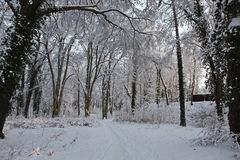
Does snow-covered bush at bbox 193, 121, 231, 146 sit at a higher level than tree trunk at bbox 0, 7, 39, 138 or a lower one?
lower

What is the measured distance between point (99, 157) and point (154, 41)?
7.88 metres

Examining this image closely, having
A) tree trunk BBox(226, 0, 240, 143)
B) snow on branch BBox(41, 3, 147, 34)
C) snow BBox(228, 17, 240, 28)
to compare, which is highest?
snow on branch BBox(41, 3, 147, 34)

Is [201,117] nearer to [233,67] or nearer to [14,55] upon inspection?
[233,67]

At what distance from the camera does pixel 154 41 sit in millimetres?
13648

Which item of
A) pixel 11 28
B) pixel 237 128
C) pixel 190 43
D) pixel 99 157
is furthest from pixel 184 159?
pixel 190 43

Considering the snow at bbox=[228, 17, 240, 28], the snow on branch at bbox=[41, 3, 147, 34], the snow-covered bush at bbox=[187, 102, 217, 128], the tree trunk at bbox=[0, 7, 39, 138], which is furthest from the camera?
the snow-covered bush at bbox=[187, 102, 217, 128]

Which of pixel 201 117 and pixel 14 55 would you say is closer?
pixel 14 55

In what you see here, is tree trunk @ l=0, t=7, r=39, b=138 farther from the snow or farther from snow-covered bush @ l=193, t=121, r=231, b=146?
the snow

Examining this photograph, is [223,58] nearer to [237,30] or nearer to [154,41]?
[237,30]

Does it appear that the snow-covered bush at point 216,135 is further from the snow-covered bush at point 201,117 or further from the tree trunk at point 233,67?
the snow-covered bush at point 201,117

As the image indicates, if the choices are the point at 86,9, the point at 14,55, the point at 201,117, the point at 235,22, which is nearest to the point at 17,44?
the point at 14,55

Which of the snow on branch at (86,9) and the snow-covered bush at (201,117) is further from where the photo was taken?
the snow-covered bush at (201,117)

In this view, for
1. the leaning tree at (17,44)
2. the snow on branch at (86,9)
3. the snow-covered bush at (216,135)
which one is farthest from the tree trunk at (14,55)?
the snow-covered bush at (216,135)

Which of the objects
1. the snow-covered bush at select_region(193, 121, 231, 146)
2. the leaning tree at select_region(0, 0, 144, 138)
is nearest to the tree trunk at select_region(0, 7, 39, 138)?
the leaning tree at select_region(0, 0, 144, 138)
